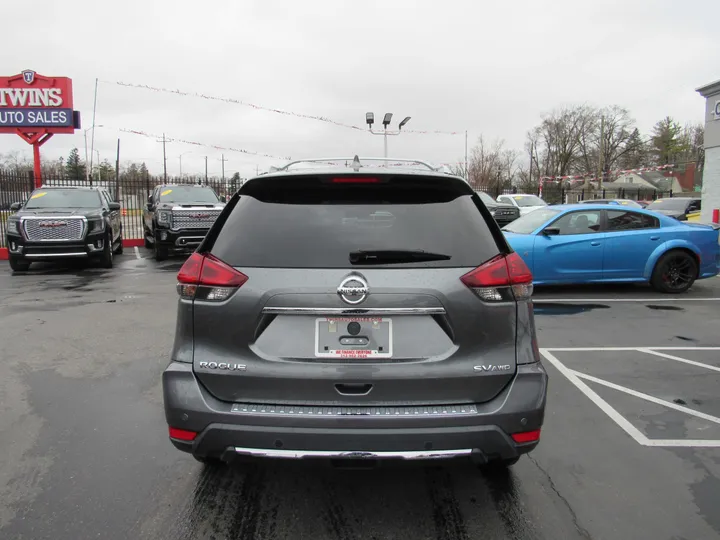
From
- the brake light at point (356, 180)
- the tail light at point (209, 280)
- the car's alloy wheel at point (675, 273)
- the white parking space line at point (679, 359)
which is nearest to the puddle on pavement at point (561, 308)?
the car's alloy wheel at point (675, 273)

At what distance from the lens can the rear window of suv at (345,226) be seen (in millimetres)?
2473

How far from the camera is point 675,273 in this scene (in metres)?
8.76

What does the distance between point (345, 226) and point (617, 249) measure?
746cm

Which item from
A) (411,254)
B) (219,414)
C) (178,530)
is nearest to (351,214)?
(411,254)

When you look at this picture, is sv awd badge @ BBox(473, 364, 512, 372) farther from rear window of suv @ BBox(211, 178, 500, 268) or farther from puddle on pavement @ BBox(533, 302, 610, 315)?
puddle on pavement @ BBox(533, 302, 610, 315)

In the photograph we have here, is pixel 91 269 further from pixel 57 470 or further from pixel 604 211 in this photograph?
pixel 604 211

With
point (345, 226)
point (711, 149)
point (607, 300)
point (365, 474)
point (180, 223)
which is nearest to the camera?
point (345, 226)

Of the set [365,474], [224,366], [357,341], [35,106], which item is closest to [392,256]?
[357,341]

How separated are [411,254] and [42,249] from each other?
11.6 metres

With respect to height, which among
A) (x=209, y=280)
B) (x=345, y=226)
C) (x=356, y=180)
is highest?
(x=356, y=180)

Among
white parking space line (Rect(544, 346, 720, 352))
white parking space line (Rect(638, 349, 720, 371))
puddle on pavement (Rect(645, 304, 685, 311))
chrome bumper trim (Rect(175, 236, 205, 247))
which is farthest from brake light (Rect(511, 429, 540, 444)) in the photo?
chrome bumper trim (Rect(175, 236, 205, 247))

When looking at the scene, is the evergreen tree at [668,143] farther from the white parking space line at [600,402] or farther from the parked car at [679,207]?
the white parking space line at [600,402]

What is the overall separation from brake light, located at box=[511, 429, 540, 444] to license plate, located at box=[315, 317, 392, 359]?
2.30 feet

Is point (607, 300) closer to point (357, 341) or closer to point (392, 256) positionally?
point (392, 256)
